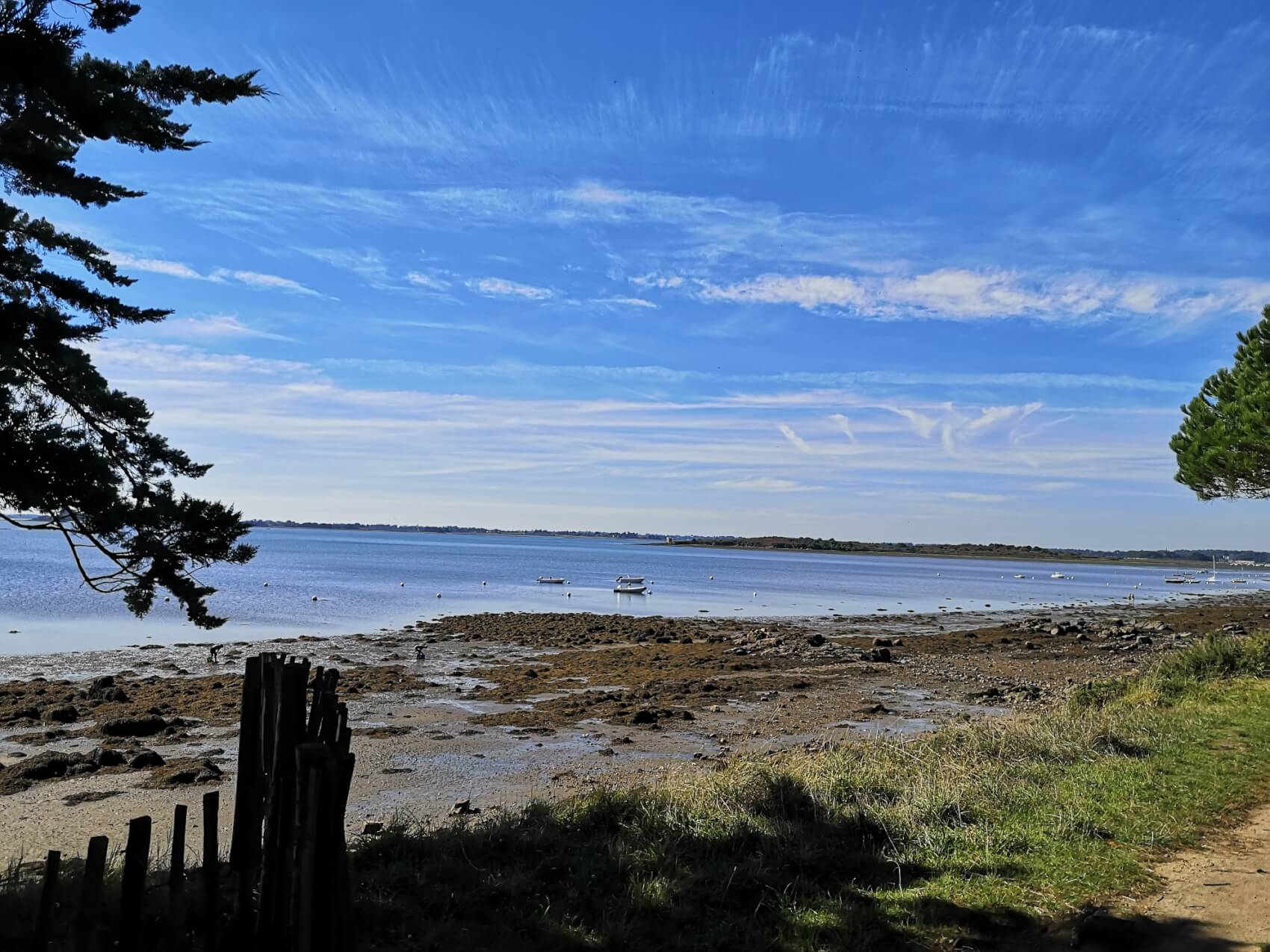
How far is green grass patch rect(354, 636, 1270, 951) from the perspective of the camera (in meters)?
5.65

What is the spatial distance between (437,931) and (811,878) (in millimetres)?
2761

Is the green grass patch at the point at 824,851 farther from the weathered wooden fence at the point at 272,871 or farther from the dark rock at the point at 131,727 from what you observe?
the dark rock at the point at 131,727

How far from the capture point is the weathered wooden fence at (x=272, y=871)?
4086 millimetres

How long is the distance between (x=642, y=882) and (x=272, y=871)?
2.83 metres

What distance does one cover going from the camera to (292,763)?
4.43m

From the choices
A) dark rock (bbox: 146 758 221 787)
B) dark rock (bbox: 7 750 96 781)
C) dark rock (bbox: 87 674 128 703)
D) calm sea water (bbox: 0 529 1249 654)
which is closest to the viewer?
dark rock (bbox: 146 758 221 787)

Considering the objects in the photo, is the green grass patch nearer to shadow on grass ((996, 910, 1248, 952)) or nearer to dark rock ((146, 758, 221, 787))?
shadow on grass ((996, 910, 1248, 952))

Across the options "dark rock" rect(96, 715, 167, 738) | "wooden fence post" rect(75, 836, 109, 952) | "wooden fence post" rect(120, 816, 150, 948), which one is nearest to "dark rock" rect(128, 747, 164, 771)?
"dark rock" rect(96, 715, 167, 738)

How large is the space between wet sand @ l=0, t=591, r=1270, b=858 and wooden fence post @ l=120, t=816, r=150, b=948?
6.40 metres

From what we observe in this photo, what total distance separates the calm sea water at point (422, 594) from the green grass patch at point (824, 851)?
1517 centimetres

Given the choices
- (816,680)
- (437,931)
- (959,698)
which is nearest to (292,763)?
(437,931)

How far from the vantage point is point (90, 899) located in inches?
157

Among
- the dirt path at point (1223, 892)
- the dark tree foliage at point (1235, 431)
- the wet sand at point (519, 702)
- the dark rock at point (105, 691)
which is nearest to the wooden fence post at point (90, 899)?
the dirt path at point (1223, 892)

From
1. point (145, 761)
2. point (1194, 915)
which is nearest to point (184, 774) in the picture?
point (145, 761)
